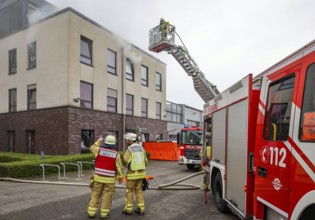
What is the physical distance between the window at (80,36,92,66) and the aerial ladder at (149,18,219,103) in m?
A: 4.70

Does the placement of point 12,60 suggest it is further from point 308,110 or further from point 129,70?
point 308,110

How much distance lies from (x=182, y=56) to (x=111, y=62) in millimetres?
6752

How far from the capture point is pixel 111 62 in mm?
20922

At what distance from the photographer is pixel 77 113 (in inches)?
676

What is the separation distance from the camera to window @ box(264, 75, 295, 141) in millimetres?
3377

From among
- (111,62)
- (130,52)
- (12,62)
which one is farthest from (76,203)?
(12,62)

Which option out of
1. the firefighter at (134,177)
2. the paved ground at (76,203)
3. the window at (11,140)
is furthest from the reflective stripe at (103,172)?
the window at (11,140)

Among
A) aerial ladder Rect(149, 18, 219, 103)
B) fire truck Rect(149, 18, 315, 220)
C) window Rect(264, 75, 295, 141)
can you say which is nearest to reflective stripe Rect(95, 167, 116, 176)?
fire truck Rect(149, 18, 315, 220)

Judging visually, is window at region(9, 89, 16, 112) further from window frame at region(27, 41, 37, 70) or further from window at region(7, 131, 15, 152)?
window frame at region(27, 41, 37, 70)

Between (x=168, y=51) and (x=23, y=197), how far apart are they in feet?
37.6

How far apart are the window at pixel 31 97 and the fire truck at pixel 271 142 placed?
52.4ft

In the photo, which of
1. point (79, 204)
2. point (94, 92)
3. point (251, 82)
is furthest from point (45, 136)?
point (251, 82)

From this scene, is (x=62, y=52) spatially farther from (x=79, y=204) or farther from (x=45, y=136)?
(x=79, y=204)

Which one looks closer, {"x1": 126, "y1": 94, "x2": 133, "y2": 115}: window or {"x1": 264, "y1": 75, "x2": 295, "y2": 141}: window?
{"x1": 264, "y1": 75, "x2": 295, "y2": 141}: window
